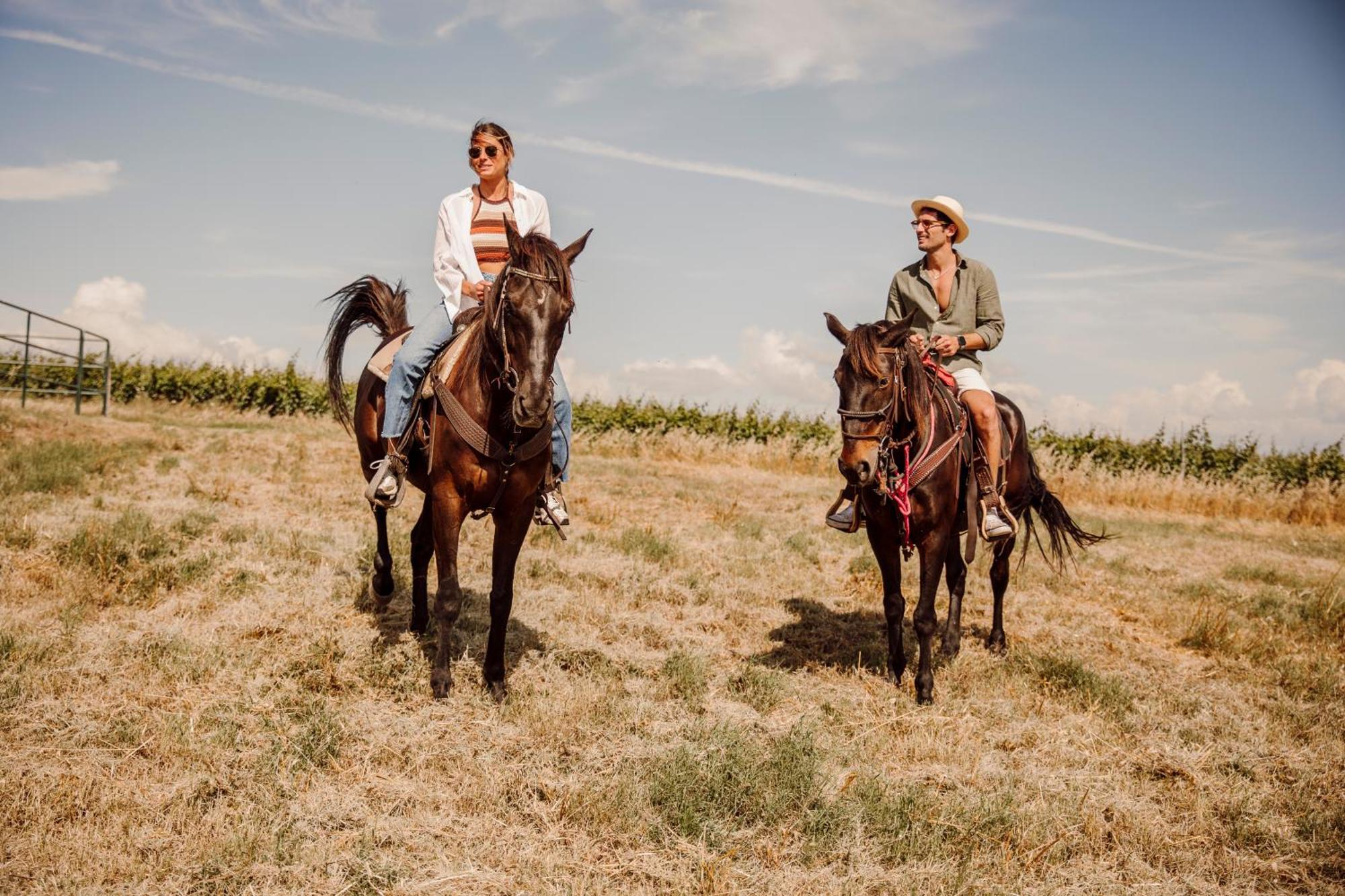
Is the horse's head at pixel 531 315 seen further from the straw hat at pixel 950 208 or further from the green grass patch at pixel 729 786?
the straw hat at pixel 950 208

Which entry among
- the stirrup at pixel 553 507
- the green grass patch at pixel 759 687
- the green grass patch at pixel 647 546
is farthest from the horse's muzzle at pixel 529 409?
the green grass patch at pixel 647 546

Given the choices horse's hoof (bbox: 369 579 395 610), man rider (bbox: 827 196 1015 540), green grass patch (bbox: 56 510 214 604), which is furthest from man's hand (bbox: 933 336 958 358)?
green grass patch (bbox: 56 510 214 604)

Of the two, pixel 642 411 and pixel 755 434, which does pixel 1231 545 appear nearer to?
pixel 755 434

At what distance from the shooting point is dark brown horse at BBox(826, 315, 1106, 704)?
A: 5.25 m

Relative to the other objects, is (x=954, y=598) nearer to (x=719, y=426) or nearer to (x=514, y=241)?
(x=514, y=241)

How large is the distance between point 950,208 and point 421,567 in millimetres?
4852

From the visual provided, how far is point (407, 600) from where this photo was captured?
7.18m

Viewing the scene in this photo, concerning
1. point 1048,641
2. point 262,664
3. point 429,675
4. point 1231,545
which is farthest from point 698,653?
point 1231,545

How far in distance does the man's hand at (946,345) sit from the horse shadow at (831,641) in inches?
83.0

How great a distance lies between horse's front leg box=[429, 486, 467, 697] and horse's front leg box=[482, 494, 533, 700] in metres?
0.24

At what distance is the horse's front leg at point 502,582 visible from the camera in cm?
528

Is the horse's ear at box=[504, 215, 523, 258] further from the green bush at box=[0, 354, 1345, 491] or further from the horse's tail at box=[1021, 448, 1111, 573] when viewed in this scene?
the green bush at box=[0, 354, 1345, 491]

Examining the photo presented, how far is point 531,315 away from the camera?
4355mm

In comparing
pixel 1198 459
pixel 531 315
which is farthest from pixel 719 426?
pixel 531 315
